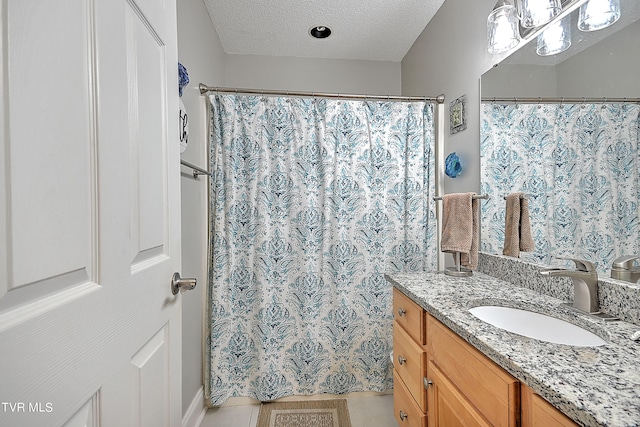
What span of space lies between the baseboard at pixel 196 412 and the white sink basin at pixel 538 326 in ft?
4.98

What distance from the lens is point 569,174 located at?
112 cm

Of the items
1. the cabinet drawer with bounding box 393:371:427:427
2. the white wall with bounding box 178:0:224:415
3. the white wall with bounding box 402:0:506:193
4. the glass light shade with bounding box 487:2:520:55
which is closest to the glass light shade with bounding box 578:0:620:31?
the glass light shade with bounding box 487:2:520:55

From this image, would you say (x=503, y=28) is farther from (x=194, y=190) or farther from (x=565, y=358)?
(x=194, y=190)

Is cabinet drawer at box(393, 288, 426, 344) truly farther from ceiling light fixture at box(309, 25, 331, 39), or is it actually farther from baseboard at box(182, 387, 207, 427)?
ceiling light fixture at box(309, 25, 331, 39)

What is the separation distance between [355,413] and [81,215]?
6.05 ft

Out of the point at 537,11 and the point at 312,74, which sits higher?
the point at 312,74

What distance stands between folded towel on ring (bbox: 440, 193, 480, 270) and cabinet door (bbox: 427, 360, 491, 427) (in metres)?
0.57

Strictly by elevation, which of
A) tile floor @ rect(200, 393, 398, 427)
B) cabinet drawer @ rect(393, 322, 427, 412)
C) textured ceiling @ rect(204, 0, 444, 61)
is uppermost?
textured ceiling @ rect(204, 0, 444, 61)

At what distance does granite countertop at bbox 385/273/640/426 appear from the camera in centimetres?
49

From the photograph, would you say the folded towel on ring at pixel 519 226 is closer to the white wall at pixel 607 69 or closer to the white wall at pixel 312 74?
the white wall at pixel 607 69

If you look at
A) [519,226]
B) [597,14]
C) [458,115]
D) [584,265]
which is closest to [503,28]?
[597,14]

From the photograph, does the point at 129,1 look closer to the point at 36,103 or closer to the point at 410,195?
the point at 36,103

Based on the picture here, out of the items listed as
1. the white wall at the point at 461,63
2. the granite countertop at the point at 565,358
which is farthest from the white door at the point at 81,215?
the white wall at the point at 461,63

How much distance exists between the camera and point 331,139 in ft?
6.21
